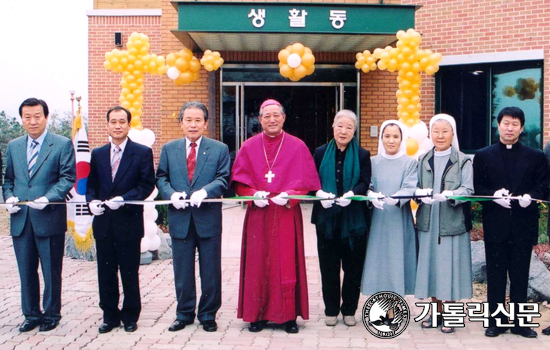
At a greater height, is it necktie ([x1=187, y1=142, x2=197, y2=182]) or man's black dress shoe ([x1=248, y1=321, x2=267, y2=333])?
necktie ([x1=187, y1=142, x2=197, y2=182])

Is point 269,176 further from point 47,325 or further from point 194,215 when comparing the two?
point 47,325

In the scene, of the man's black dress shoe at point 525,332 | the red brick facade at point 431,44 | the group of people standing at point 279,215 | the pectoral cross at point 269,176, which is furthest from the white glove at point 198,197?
the red brick facade at point 431,44

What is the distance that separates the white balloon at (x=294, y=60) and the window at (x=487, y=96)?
3.81 m

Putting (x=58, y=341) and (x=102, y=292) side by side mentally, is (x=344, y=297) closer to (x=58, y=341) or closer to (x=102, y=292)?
(x=102, y=292)

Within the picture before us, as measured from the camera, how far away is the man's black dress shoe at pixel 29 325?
533 centimetres

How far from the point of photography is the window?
11.0 metres

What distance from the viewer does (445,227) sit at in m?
5.21

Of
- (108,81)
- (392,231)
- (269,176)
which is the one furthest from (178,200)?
(108,81)

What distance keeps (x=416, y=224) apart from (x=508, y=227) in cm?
77

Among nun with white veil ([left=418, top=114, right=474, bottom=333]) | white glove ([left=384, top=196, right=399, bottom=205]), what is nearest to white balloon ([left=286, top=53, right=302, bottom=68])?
nun with white veil ([left=418, top=114, right=474, bottom=333])

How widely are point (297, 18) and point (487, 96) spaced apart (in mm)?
4034

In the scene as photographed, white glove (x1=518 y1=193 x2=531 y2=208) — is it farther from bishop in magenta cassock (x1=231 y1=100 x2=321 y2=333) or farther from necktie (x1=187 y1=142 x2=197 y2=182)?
necktie (x1=187 y1=142 x2=197 y2=182)

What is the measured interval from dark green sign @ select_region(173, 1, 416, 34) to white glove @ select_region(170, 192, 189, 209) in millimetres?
5344

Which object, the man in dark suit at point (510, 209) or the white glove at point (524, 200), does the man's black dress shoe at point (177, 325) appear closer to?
the man in dark suit at point (510, 209)
